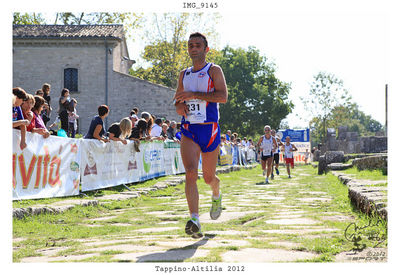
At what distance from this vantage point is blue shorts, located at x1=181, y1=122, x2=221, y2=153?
5246 millimetres

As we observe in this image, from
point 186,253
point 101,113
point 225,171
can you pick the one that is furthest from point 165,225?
point 225,171

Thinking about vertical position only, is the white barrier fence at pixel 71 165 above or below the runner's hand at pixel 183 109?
below

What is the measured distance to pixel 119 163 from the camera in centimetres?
1134

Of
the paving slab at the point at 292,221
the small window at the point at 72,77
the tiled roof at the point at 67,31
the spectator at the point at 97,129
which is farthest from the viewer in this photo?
the small window at the point at 72,77

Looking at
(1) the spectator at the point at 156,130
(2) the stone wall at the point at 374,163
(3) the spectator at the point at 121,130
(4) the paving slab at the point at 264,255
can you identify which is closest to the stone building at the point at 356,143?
(2) the stone wall at the point at 374,163

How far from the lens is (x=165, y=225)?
6145 millimetres

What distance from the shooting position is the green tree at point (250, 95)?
2229 inches

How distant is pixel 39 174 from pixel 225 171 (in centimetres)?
1289

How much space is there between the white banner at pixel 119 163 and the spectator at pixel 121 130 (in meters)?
0.12

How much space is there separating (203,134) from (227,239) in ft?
3.62

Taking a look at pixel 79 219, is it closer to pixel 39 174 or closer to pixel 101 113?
pixel 39 174

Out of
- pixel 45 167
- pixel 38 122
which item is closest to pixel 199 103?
pixel 45 167

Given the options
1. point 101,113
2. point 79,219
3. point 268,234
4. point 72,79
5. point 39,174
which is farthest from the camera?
point 72,79

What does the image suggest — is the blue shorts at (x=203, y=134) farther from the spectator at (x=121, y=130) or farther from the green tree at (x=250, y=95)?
the green tree at (x=250, y=95)
